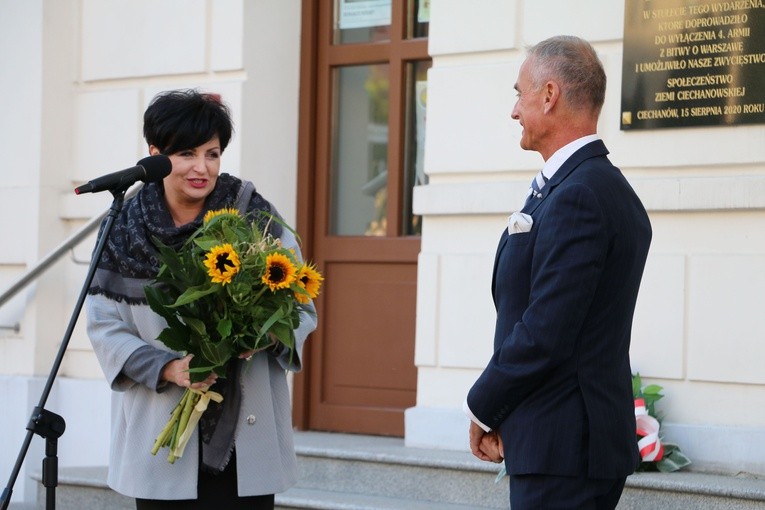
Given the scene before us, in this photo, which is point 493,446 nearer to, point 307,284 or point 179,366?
point 307,284

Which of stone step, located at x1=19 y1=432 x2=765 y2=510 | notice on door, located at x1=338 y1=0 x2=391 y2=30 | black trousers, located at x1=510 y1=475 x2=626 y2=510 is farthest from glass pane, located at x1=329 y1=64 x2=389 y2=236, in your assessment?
black trousers, located at x1=510 y1=475 x2=626 y2=510

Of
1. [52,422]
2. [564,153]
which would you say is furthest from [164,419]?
[564,153]

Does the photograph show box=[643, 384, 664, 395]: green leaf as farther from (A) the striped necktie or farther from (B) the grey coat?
(A) the striped necktie

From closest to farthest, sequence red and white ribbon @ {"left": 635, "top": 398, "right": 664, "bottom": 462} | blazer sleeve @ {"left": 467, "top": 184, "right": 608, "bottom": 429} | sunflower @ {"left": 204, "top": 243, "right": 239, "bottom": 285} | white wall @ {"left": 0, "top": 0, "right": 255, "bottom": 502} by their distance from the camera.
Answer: blazer sleeve @ {"left": 467, "top": 184, "right": 608, "bottom": 429} < sunflower @ {"left": 204, "top": 243, "right": 239, "bottom": 285} < red and white ribbon @ {"left": 635, "top": 398, "right": 664, "bottom": 462} < white wall @ {"left": 0, "top": 0, "right": 255, "bottom": 502}

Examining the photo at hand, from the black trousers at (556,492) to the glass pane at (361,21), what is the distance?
13.4 ft

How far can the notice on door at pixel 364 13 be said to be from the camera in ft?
21.3

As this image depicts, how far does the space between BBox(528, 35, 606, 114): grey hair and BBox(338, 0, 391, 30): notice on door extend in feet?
12.1

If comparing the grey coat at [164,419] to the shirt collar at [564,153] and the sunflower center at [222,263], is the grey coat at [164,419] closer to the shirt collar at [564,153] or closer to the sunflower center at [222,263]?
the sunflower center at [222,263]

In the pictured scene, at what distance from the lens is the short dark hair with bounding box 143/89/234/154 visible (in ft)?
11.5

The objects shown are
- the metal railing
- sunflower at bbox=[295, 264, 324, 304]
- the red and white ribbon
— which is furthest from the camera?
the metal railing

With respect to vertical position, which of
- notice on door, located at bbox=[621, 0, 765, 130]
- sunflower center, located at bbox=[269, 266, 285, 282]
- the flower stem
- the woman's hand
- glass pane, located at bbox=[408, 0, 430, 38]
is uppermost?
glass pane, located at bbox=[408, 0, 430, 38]

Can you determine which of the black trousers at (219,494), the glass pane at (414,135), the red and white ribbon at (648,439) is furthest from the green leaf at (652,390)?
the black trousers at (219,494)

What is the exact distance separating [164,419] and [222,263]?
58 cm

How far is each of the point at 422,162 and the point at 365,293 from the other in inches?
30.6
